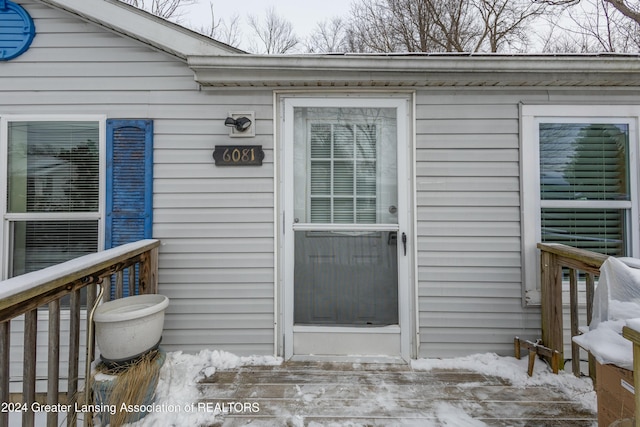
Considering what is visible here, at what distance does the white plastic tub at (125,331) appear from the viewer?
5.63 ft

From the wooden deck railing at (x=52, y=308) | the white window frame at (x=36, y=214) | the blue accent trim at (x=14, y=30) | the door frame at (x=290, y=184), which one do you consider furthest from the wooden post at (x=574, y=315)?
the blue accent trim at (x=14, y=30)

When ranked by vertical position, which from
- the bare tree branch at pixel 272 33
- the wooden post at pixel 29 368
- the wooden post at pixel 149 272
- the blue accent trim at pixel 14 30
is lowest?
the wooden post at pixel 29 368

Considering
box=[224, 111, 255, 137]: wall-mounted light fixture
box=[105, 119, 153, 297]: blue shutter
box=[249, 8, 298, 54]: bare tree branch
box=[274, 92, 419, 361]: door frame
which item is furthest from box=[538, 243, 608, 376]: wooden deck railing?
box=[249, 8, 298, 54]: bare tree branch

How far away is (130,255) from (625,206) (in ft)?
11.8

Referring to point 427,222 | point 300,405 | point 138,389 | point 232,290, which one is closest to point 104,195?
point 232,290

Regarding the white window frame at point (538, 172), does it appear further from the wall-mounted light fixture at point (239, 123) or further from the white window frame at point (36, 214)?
the white window frame at point (36, 214)

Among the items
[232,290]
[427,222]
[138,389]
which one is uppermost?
[427,222]

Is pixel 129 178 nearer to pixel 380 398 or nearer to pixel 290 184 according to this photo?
pixel 290 184

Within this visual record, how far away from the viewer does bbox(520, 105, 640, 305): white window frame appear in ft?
8.01

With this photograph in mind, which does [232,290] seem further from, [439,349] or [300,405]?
[439,349]

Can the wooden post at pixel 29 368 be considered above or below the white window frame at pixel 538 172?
below

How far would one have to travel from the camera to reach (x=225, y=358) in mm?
2420

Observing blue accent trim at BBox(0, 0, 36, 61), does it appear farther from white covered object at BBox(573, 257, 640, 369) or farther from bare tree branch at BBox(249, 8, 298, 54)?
bare tree branch at BBox(249, 8, 298, 54)

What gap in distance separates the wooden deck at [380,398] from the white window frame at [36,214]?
1.53 m
